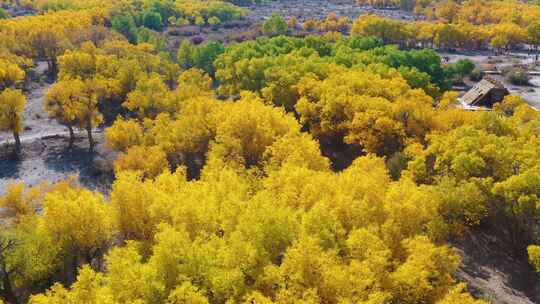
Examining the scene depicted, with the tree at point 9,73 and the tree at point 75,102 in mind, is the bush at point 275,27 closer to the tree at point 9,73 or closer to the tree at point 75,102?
the tree at point 9,73

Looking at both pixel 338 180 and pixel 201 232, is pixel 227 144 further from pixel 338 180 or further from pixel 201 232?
pixel 201 232

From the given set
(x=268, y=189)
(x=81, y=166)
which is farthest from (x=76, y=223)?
(x=81, y=166)

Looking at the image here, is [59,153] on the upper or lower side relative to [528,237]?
lower

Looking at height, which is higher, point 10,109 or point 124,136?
point 10,109

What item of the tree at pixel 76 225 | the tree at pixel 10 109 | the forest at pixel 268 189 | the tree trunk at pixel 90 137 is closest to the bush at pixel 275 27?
the forest at pixel 268 189

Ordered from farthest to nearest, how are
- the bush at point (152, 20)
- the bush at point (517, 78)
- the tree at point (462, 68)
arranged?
the bush at point (152, 20) < the tree at point (462, 68) < the bush at point (517, 78)

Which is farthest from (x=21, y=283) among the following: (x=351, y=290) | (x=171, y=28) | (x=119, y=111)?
(x=171, y=28)

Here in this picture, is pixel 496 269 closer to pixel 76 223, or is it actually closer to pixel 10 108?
pixel 76 223
